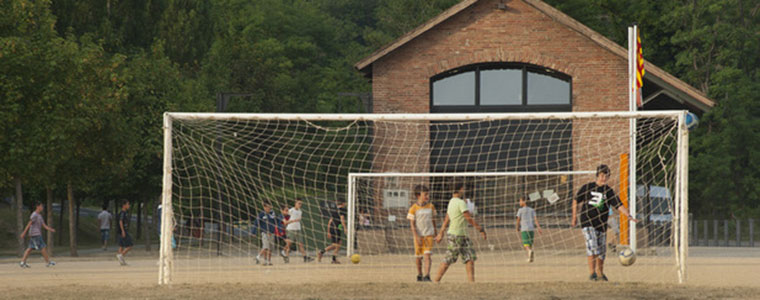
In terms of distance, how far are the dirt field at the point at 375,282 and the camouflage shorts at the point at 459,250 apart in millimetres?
366

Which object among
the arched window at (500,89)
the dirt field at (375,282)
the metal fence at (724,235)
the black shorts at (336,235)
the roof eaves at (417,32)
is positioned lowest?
the metal fence at (724,235)

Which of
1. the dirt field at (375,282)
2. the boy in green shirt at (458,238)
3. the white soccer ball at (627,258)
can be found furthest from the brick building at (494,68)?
the boy in green shirt at (458,238)

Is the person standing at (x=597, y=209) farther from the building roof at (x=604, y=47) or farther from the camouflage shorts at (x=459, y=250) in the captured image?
the building roof at (x=604, y=47)

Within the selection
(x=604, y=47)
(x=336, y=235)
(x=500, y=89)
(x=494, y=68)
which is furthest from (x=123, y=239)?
(x=604, y=47)

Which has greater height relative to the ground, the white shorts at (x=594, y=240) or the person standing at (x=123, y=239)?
the white shorts at (x=594, y=240)

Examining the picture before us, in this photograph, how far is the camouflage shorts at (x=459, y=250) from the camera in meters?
13.5

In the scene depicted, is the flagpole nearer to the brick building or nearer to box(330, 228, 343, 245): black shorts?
the brick building

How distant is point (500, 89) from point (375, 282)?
560 inches

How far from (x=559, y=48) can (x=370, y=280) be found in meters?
14.0

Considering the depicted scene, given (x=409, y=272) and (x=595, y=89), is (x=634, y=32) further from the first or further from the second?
(x=409, y=272)

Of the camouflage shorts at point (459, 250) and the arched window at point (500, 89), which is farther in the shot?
the arched window at point (500, 89)

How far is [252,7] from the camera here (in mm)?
Result: 65938

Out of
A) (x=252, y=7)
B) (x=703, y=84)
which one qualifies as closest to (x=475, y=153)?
(x=703, y=84)

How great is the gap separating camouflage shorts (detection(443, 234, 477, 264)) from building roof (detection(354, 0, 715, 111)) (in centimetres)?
1332
